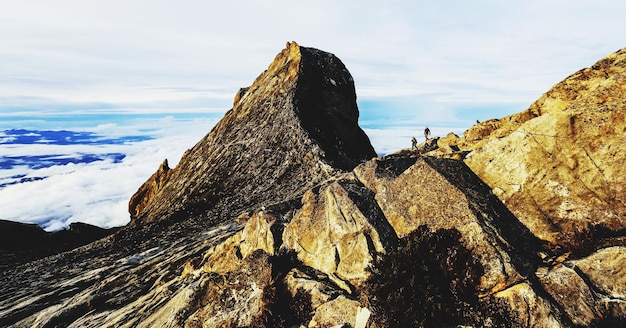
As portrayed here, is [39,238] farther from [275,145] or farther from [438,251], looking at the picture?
[438,251]

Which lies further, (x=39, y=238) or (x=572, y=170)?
(x=39, y=238)

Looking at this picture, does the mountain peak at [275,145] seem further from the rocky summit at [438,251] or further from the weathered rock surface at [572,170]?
the weathered rock surface at [572,170]

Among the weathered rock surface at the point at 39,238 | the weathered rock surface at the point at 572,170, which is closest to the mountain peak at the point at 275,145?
the weathered rock surface at the point at 39,238

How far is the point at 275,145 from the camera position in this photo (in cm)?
3681

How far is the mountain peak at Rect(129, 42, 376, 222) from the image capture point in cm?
3325

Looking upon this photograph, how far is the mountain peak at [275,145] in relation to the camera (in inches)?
1309

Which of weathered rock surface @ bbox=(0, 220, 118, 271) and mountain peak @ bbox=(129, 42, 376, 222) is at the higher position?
mountain peak @ bbox=(129, 42, 376, 222)

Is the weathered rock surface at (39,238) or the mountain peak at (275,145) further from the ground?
the mountain peak at (275,145)

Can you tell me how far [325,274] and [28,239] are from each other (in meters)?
62.2

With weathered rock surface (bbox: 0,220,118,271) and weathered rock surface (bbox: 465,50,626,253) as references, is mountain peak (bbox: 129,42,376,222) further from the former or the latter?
weathered rock surface (bbox: 465,50,626,253)

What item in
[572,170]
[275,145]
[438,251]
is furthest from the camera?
[275,145]

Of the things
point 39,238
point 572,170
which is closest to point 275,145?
point 572,170

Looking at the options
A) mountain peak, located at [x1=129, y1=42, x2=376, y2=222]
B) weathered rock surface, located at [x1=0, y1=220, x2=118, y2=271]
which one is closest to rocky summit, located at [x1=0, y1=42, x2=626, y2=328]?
mountain peak, located at [x1=129, y1=42, x2=376, y2=222]

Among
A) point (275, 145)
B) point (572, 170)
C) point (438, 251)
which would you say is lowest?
point (438, 251)
